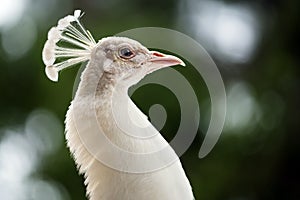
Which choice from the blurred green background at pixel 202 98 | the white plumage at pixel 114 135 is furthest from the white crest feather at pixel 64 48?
the blurred green background at pixel 202 98

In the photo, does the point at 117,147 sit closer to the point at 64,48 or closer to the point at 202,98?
the point at 64,48

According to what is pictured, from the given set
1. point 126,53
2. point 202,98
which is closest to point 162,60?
point 126,53

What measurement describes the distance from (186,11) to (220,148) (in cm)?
40

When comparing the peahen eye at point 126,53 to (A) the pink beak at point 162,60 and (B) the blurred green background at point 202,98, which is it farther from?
(B) the blurred green background at point 202,98

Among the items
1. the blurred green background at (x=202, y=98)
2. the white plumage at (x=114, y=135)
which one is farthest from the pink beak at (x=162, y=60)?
the blurred green background at (x=202, y=98)

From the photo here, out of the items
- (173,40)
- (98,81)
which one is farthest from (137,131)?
(173,40)

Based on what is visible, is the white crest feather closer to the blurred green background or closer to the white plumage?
the white plumage

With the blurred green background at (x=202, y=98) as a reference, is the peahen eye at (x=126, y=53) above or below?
above

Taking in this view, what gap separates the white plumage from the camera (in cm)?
69

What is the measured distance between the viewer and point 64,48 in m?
0.73

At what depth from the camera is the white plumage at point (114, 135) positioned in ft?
2.26

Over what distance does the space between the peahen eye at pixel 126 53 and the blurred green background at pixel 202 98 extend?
Answer: 2.77 ft

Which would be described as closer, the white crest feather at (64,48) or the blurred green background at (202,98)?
the white crest feather at (64,48)

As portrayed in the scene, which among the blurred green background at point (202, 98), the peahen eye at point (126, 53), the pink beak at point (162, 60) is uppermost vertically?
the peahen eye at point (126, 53)
